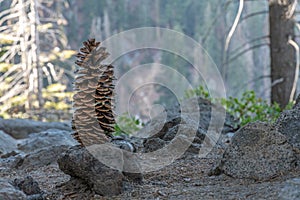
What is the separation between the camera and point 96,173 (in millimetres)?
2482

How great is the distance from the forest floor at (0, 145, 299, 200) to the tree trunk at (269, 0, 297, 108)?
4.06 m

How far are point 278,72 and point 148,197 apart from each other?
16.5 ft

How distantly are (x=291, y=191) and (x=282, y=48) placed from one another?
5131 mm

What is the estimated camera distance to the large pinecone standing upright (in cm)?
271

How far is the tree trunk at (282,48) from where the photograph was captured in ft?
21.9

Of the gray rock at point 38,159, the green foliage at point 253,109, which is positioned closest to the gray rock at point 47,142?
the gray rock at point 38,159

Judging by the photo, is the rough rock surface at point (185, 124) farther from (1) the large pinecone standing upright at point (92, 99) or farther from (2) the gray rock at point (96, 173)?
(2) the gray rock at point (96, 173)

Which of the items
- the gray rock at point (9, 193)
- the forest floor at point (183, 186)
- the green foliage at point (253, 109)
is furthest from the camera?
the green foliage at point (253, 109)

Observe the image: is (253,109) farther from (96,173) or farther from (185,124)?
(96,173)

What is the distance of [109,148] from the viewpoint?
8.55 feet

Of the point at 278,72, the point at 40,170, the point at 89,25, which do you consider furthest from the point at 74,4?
the point at 40,170

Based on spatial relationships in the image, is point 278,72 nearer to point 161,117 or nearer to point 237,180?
point 161,117

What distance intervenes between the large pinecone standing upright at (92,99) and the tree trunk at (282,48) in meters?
4.51

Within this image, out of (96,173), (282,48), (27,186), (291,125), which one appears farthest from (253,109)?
(27,186)
